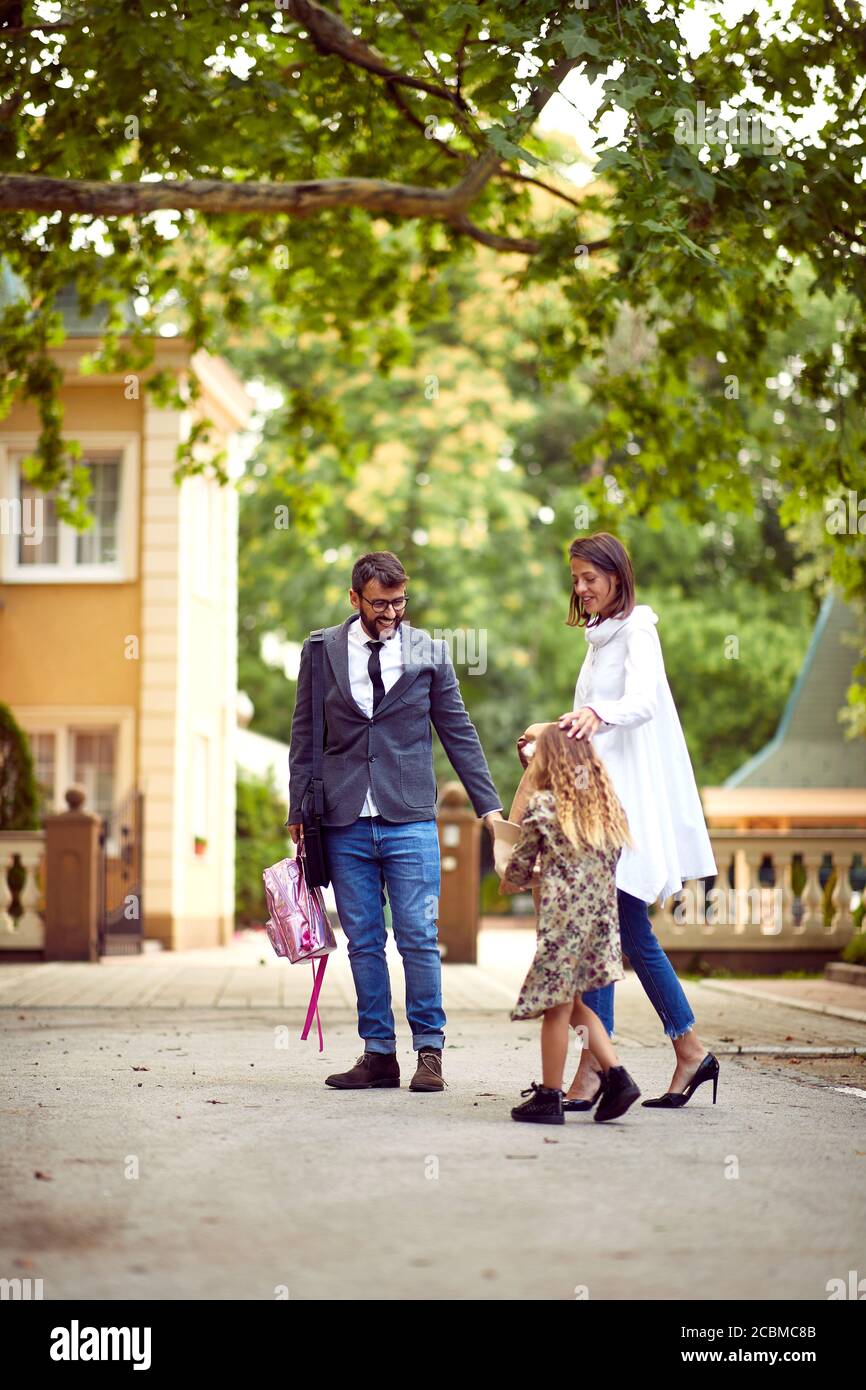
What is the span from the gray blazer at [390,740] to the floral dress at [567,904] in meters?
0.96

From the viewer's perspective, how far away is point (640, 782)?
716 centimetres

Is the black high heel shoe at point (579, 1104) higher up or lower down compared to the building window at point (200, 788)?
lower down

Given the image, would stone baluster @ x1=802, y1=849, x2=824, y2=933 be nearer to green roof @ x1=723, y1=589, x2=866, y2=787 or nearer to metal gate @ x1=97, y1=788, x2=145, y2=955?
metal gate @ x1=97, y1=788, x2=145, y2=955

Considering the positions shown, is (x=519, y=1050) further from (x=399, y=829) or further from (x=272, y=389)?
(x=272, y=389)

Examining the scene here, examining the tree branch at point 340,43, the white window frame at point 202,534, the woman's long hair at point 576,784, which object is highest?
the tree branch at point 340,43

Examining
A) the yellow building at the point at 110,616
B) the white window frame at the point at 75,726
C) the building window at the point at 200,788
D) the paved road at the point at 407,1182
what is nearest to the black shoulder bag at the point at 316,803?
the paved road at the point at 407,1182

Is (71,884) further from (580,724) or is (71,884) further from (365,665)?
(580,724)

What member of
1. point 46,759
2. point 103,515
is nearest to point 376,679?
point 46,759

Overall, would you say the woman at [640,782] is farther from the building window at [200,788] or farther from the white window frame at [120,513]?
the building window at [200,788]

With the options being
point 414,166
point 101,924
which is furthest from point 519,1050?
point 101,924

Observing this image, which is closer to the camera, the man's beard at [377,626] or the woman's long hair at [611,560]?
the woman's long hair at [611,560]

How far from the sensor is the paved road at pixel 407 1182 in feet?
14.2
